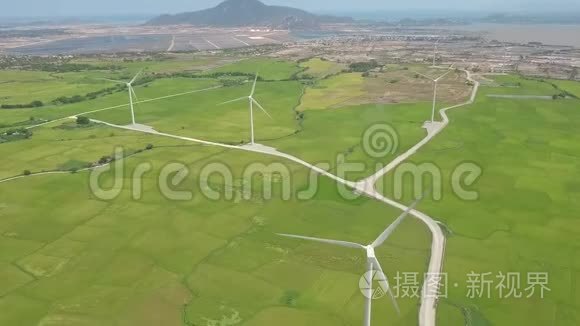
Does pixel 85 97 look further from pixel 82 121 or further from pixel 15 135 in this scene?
pixel 15 135

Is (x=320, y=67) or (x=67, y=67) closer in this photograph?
(x=67, y=67)

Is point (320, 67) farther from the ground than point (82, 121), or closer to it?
farther from the ground

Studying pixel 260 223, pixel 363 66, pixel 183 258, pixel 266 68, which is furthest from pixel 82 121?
pixel 363 66

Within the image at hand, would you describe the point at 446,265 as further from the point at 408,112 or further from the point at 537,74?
the point at 537,74

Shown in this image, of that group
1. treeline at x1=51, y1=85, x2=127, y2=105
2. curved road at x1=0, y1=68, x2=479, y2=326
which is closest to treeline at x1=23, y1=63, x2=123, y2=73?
treeline at x1=51, y1=85, x2=127, y2=105

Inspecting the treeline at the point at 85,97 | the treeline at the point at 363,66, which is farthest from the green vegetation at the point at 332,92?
the treeline at the point at 85,97

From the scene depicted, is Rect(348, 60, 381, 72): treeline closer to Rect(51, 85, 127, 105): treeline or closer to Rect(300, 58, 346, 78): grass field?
Rect(300, 58, 346, 78): grass field
